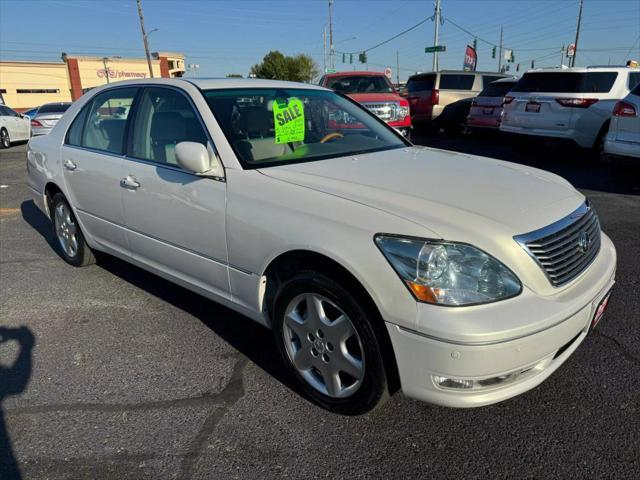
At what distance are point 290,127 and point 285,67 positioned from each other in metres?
66.8

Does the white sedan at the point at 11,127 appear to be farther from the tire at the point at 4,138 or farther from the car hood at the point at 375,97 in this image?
the car hood at the point at 375,97

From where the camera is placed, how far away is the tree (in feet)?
214

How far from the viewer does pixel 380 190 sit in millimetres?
2447

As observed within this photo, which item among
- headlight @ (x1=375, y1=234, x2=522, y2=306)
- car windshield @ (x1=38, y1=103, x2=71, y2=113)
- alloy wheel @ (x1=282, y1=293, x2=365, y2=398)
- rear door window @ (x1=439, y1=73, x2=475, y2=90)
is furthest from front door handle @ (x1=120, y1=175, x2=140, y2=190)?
car windshield @ (x1=38, y1=103, x2=71, y2=113)

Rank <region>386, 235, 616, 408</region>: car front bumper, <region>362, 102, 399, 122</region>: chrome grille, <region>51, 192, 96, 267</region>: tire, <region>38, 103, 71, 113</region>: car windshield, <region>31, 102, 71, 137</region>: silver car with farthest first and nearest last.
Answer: <region>38, 103, 71, 113</region>: car windshield
<region>31, 102, 71, 137</region>: silver car
<region>362, 102, 399, 122</region>: chrome grille
<region>51, 192, 96, 267</region>: tire
<region>386, 235, 616, 408</region>: car front bumper

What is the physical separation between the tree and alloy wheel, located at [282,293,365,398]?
2528 inches

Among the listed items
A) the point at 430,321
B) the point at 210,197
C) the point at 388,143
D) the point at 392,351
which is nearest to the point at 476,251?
the point at 430,321

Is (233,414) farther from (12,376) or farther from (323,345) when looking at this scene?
(12,376)

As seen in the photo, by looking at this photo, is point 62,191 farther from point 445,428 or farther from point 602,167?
point 602,167

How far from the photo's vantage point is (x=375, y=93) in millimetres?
11703

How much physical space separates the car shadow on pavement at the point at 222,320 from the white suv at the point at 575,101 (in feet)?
24.4

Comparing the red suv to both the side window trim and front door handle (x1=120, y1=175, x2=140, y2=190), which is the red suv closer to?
the side window trim

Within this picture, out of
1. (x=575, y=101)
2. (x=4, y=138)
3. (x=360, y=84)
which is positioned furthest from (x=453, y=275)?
(x=4, y=138)

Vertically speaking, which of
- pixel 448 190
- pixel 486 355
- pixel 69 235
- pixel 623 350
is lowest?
pixel 623 350
